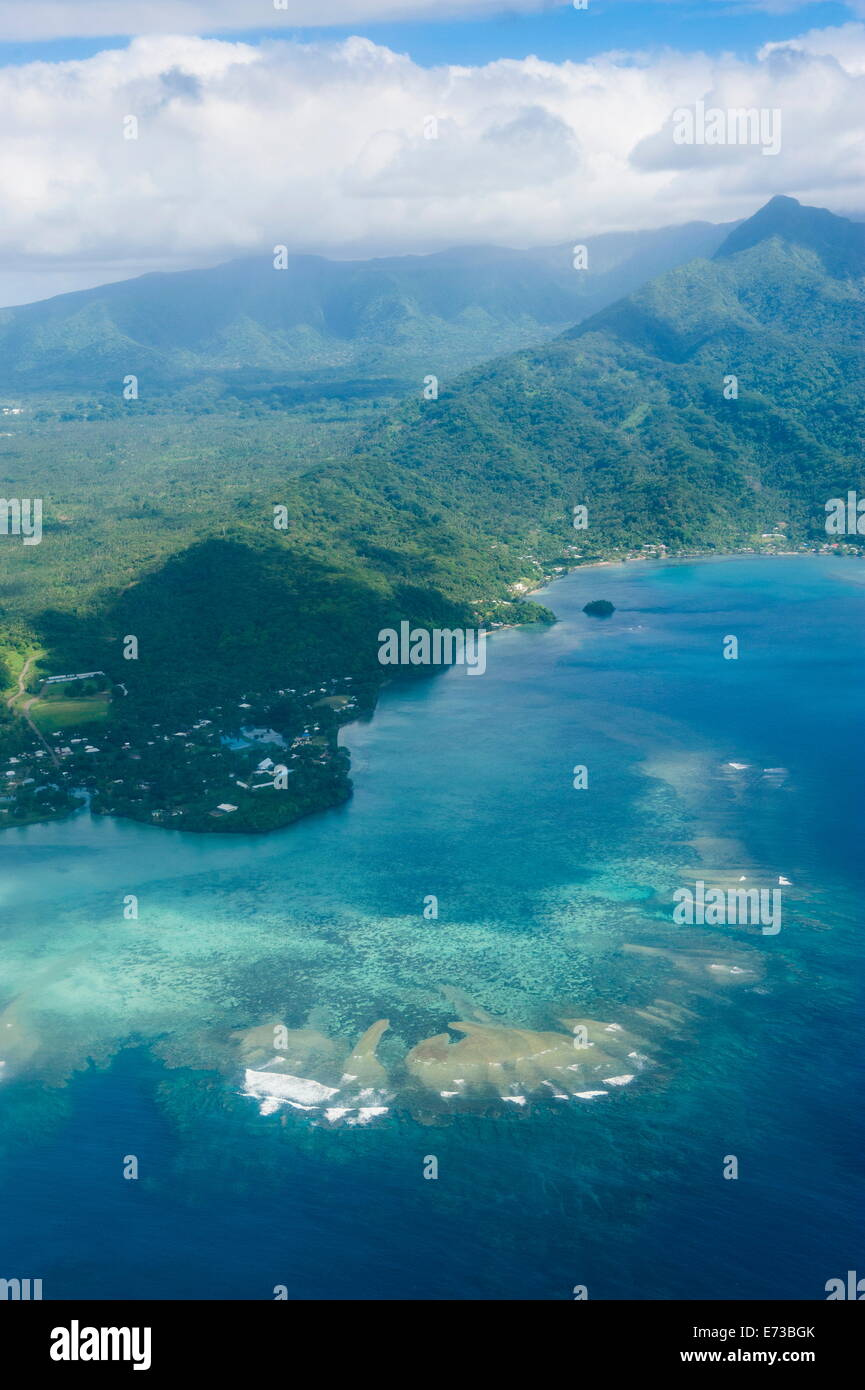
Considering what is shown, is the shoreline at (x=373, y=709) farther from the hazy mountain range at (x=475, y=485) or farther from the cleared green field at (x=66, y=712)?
the cleared green field at (x=66, y=712)

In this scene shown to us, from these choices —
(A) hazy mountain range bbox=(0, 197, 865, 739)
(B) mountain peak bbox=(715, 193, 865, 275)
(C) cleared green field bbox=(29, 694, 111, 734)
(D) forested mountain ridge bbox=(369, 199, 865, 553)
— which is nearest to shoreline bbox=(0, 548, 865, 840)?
(A) hazy mountain range bbox=(0, 197, 865, 739)

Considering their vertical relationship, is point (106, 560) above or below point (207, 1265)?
above

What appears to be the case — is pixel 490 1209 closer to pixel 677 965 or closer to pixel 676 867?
pixel 677 965

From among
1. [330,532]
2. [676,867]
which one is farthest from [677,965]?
[330,532]

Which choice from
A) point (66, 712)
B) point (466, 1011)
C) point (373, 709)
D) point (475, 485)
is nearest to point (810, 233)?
point (475, 485)

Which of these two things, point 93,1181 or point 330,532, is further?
point 330,532

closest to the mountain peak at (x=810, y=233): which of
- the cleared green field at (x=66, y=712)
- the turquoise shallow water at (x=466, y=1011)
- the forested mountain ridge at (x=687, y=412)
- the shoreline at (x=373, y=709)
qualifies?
the forested mountain ridge at (x=687, y=412)
